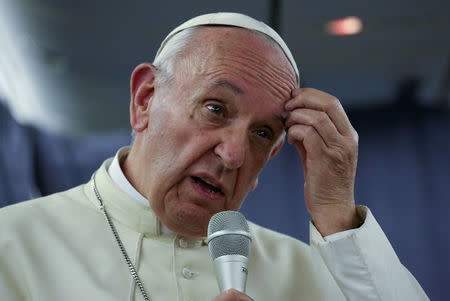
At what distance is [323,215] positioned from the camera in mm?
2369

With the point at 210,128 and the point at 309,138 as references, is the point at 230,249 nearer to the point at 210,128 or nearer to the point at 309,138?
the point at 210,128

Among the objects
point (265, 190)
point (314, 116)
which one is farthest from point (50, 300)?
point (265, 190)

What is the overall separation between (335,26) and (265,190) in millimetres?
1775

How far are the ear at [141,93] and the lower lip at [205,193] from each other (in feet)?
1.39

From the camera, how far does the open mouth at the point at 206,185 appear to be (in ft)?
7.45

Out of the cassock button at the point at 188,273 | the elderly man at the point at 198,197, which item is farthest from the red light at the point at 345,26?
the cassock button at the point at 188,273

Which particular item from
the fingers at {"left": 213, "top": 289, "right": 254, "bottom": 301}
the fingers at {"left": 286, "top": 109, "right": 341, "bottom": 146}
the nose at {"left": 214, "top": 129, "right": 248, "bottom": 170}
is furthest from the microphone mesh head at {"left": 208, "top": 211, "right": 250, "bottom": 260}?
the fingers at {"left": 286, "top": 109, "right": 341, "bottom": 146}

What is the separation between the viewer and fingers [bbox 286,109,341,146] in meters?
2.35

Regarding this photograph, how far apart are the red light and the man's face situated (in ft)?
10.6

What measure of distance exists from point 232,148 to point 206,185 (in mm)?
193

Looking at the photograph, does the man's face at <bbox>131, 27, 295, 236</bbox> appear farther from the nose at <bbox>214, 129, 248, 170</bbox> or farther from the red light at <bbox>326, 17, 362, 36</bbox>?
the red light at <bbox>326, 17, 362, 36</bbox>

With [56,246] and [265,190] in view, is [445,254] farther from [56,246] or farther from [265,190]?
[56,246]

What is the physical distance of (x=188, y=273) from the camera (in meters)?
2.37

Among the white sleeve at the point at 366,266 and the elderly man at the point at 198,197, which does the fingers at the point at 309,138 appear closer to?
the elderly man at the point at 198,197
